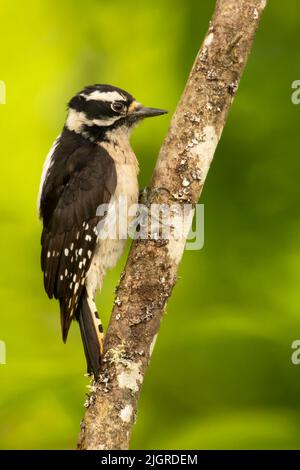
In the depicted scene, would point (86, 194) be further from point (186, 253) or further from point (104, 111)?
point (186, 253)

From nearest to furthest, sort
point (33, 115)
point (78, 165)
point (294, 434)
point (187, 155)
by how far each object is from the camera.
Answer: point (187, 155), point (78, 165), point (294, 434), point (33, 115)

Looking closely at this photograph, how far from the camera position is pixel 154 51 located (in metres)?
3.95

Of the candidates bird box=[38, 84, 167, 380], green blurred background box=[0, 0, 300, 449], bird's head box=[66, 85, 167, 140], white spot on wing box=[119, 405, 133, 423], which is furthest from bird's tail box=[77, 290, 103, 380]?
bird's head box=[66, 85, 167, 140]

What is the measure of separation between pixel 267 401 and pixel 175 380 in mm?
416

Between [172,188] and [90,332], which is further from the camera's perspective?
[90,332]

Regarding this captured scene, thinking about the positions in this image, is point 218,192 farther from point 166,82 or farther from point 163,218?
point 163,218

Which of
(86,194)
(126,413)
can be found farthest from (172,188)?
(126,413)

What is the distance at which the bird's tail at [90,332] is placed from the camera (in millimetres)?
2980

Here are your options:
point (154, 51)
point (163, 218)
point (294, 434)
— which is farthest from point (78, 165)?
point (294, 434)

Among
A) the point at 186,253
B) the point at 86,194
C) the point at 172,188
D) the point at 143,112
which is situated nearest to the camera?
the point at 172,188

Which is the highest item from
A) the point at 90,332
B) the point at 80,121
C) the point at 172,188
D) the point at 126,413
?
the point at 80,121

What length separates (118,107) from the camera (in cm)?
342

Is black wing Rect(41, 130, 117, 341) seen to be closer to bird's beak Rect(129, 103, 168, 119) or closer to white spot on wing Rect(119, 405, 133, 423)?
bird's beak Rect(129, 103, 168, 119)

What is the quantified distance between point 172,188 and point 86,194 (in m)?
0.49
